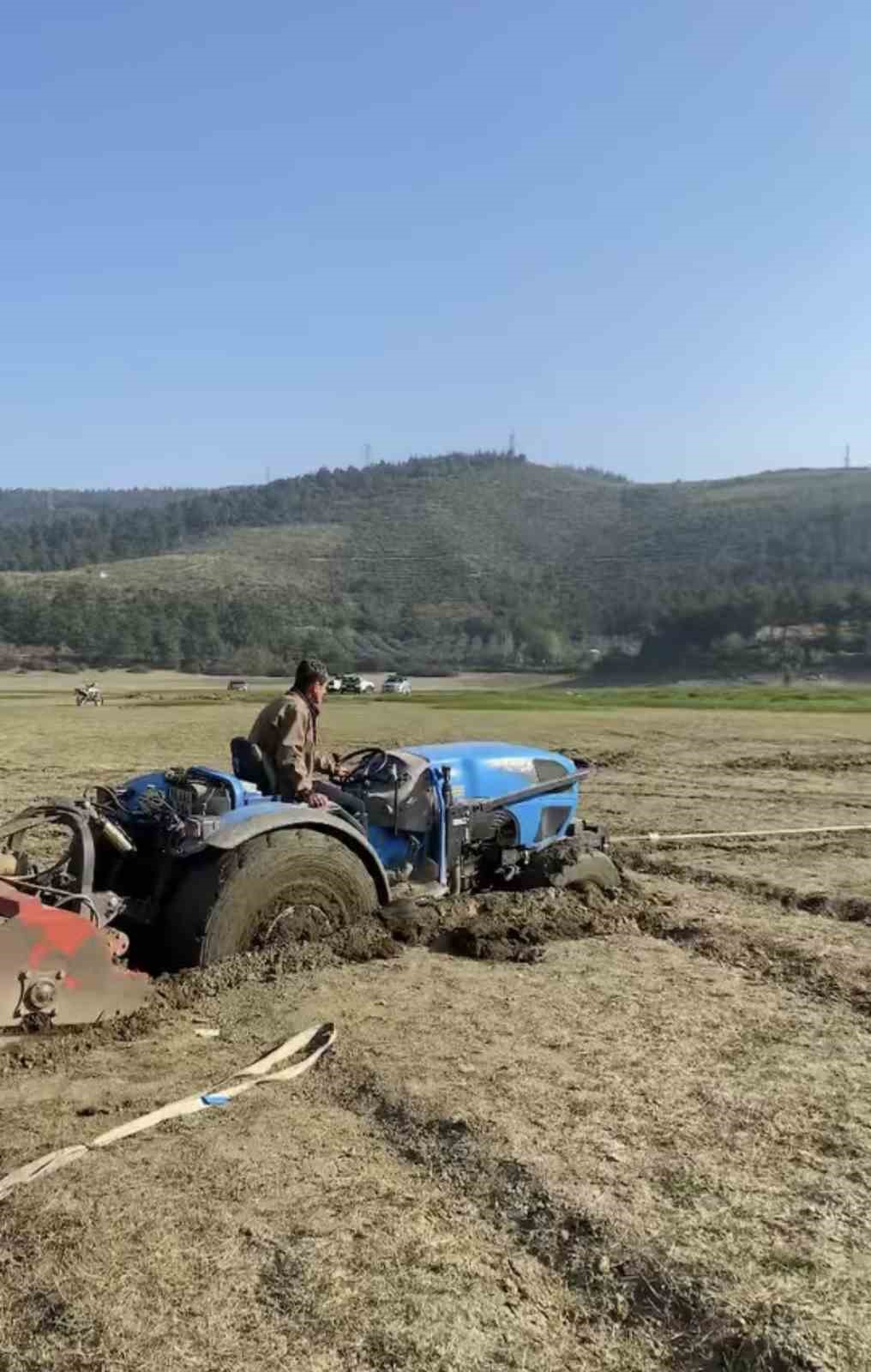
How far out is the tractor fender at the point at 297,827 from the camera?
19.8 ft

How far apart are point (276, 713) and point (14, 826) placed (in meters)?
1.48

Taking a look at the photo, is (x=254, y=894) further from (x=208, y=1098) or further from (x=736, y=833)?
(x=736, y=833)

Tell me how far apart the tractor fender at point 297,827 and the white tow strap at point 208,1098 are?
3.27 ft

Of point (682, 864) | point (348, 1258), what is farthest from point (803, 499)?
point (348, 1258)

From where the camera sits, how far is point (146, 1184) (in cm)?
398

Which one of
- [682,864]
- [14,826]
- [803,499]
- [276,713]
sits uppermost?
[803,499]

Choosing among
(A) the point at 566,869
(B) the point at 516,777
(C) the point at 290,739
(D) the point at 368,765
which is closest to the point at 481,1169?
(C) the point at 290,739

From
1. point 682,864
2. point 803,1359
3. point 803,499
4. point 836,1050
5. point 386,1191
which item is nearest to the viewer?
point 803,1359

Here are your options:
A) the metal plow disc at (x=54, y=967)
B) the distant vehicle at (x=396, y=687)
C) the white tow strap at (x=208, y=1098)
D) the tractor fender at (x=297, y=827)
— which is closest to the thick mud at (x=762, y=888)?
the tractor fender at (x=297, y=827)

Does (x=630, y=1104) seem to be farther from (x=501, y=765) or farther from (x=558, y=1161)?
(x=501, y=765)

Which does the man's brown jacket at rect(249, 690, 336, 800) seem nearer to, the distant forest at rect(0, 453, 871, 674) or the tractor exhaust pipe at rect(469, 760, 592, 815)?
the tractor exhaust pipe at rect(469, 760, 592, 815)

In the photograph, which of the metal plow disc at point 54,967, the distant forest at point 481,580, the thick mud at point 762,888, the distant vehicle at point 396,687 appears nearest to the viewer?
the metal plow disc at point 54,967

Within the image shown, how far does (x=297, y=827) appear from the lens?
631 centimetres

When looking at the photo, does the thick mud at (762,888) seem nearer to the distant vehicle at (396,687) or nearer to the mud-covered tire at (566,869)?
the mud-covered tire at (566,869)
